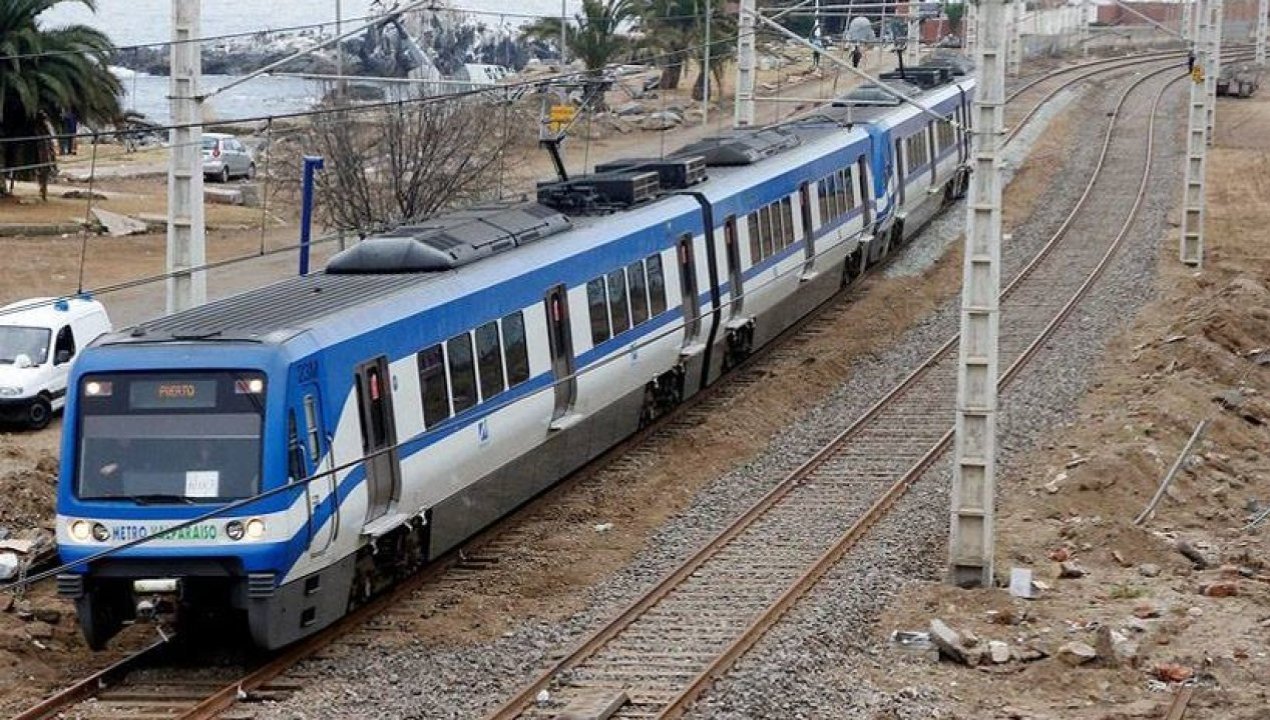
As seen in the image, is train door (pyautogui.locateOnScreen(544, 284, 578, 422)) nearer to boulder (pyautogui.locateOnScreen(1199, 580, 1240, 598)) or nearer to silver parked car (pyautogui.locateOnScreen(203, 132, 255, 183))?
boulder (pyautogui.locateOnScreen(1199, 580, 1240, 598))

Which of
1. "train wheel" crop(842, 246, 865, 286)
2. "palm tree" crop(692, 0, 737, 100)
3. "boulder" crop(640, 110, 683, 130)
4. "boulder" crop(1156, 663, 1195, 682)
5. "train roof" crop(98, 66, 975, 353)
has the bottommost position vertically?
"boulder" crop(1156, 663, 1195, 682)

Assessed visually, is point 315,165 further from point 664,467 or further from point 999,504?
point 999,504

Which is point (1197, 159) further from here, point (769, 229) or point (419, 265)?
point (419, 265)

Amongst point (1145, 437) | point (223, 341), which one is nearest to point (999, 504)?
point (1145, 437)

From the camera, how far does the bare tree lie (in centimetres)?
3938

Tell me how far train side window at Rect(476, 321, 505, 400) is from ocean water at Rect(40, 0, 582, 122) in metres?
67.8

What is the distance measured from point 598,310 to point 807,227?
9.48 metres

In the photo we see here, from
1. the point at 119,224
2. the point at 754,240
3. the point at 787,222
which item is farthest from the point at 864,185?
the point at 119,224

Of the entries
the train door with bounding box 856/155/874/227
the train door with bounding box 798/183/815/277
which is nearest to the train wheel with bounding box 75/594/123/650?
the train door with bounding box 798/183/815/277

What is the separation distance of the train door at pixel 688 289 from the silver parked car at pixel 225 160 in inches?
1361

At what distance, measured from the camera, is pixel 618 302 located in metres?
23.1

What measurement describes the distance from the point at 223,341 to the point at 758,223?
13.7m

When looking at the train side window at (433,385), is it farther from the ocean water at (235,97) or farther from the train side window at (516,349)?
the ocean water at (235,97)

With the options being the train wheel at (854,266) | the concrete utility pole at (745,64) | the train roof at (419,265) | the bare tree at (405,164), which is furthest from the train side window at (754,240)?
the bare tree at (405,164)
